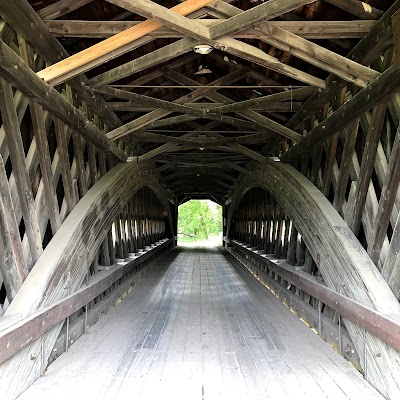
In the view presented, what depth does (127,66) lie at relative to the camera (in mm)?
3432

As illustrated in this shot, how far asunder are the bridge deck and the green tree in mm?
28295

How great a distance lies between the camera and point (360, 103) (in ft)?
9.70

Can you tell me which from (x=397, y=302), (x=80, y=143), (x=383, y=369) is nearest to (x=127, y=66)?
(x=80, y=143)

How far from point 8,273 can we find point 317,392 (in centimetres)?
220

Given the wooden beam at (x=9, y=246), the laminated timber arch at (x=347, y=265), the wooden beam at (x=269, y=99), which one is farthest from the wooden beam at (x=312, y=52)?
the wooden beam at (x=9, y=246)

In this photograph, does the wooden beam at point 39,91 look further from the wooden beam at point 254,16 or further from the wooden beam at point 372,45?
the wooden beam at point 372,45

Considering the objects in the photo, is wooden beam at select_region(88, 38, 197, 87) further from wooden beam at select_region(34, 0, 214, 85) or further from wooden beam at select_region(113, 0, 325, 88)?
wooden beam at select_region(34, 0, 214, 85)

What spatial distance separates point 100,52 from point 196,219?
31.0 metres

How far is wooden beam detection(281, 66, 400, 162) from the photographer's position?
2.51 metres

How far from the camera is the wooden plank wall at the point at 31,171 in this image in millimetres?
2496

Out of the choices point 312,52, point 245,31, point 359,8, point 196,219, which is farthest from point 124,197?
point 196,219

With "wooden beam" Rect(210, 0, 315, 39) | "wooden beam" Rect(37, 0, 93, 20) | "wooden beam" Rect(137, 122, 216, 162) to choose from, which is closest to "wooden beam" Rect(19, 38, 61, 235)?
"wooden beam" Rect(37, 0, 93, 20)

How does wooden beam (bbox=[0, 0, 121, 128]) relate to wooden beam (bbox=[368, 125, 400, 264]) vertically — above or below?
above

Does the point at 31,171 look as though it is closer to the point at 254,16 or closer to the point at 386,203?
the point at 254,16
